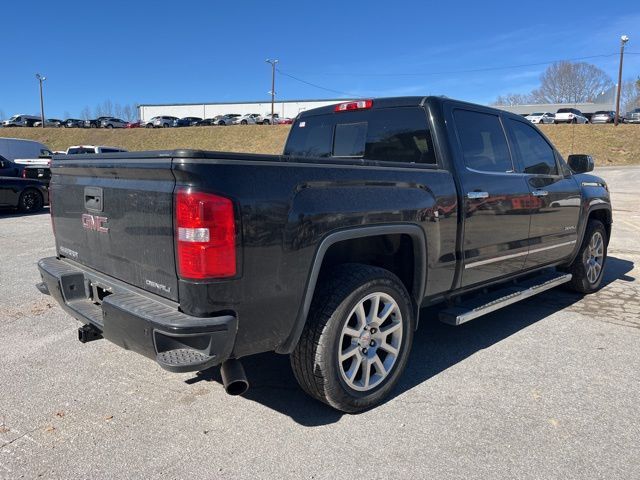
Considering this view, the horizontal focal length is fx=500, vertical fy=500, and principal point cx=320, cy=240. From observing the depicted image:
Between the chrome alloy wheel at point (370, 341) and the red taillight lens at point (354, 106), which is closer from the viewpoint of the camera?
the chrome alloy wheel at point (370, 341)

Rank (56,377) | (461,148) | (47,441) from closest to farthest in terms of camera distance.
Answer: (47,441) < (56,377) < (461,148)

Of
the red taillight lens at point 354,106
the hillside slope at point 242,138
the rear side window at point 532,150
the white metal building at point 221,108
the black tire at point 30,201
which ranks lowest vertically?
the black tire at point 30,201

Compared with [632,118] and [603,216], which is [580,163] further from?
[632,118]

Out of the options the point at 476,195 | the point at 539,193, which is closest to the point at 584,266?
the point at 539,193

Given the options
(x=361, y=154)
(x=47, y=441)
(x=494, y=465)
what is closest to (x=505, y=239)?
(x=361, y=154)

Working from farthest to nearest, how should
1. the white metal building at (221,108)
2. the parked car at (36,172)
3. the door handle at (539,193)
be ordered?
the white metal building at (221,108)
the parked car at (36,172)
the door handle at (539,193)

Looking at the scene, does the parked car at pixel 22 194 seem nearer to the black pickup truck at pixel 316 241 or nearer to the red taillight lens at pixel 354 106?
the black pickup truck at pixel 316 241

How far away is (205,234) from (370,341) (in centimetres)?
136

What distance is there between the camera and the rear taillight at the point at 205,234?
2.32 m

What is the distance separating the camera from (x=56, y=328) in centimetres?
453

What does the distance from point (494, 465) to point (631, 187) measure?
897 inches

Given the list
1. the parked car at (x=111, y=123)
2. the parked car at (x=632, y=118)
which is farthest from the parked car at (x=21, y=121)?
the parked car at (x=632, y=118)

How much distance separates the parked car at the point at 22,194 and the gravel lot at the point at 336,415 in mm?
9790

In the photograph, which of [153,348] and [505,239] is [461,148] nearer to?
[505,239]
